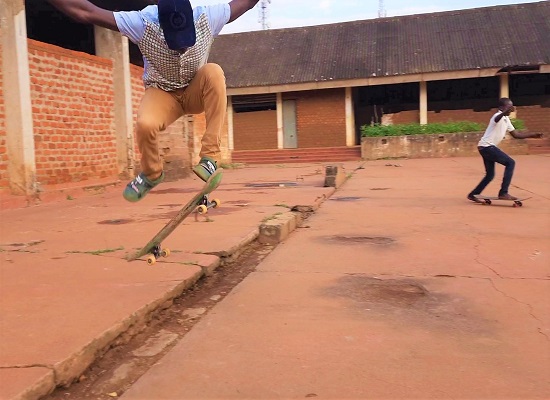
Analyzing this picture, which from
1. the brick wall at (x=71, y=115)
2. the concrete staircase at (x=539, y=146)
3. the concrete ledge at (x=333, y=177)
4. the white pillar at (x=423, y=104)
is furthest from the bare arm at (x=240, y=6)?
the white pillar at (x=423, y=104)

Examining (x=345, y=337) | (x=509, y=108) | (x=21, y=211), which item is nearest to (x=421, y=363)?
(x=345, y=337)

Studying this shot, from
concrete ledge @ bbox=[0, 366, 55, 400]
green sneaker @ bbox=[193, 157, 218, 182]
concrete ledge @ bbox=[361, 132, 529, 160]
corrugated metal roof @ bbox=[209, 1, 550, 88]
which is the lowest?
concrete ledge @ bbox=[0, 366, 55, 400]

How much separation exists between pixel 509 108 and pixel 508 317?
498 cm

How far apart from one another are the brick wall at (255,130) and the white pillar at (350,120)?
3197 mm

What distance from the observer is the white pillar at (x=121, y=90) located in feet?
34.9

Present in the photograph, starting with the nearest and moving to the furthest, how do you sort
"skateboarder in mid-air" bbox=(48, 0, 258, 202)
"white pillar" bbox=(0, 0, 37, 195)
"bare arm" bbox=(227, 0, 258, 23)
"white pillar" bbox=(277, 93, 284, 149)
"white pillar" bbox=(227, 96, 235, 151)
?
"skateboarder in mid-air" bbox=(48, 0, 258, 202), "bare arm" bbox=(227, 0, 258, 23), "white pillar" bbox=(0, 0, 37, 195), "white pillar" bbox=(277, 93, 284, 149), "white pillar" bbox=(227, 96, 235, 151)

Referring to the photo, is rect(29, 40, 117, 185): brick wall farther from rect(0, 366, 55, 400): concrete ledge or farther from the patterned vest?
rect(0, 366, 55, 400): concrete ledge

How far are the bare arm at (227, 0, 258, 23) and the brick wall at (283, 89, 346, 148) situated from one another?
2020 cm

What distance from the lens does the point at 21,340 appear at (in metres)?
2.47

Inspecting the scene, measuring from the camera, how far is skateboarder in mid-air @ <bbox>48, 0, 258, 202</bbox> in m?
3.07

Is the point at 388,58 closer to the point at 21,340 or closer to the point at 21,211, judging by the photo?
the point at 21,211

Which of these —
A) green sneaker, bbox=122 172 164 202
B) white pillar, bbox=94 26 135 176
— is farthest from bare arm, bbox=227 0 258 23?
white pillar, bbox=94 26 135 176

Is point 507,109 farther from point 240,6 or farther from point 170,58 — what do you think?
point 170,58

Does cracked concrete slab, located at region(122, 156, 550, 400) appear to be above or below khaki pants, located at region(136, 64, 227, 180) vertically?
below
